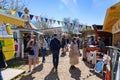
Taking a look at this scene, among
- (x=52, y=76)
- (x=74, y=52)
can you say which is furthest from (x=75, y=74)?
(x=74, y=52)

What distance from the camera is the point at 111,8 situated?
366 inches

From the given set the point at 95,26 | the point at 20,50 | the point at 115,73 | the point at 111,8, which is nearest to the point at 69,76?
the point at 111,8

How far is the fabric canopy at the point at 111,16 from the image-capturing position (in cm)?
927

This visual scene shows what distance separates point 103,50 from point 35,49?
5.64m

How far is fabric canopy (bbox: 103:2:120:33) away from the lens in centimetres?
927

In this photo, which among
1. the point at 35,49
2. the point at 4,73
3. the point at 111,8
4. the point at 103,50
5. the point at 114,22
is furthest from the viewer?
the point at 103,50

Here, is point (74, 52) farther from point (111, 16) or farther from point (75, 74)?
point (111, 16)

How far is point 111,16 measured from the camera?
1058 centimetres

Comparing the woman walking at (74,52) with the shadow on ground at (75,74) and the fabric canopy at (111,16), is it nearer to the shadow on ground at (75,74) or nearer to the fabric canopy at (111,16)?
the shadow on ground at (75,74)

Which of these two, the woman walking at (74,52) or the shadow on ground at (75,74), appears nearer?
the shadow on ground at (75,74)

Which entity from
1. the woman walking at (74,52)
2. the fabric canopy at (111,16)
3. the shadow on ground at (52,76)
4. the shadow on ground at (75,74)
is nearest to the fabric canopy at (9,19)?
the shadow on ground at (52,76)

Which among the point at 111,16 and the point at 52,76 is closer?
the point at 52,76

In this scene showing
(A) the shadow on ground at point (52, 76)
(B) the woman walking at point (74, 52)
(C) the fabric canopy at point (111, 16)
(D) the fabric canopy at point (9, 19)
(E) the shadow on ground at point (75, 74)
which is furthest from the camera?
(B) the woman walking at point (74, 52)

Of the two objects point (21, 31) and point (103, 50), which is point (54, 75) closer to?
point (103, 50)
